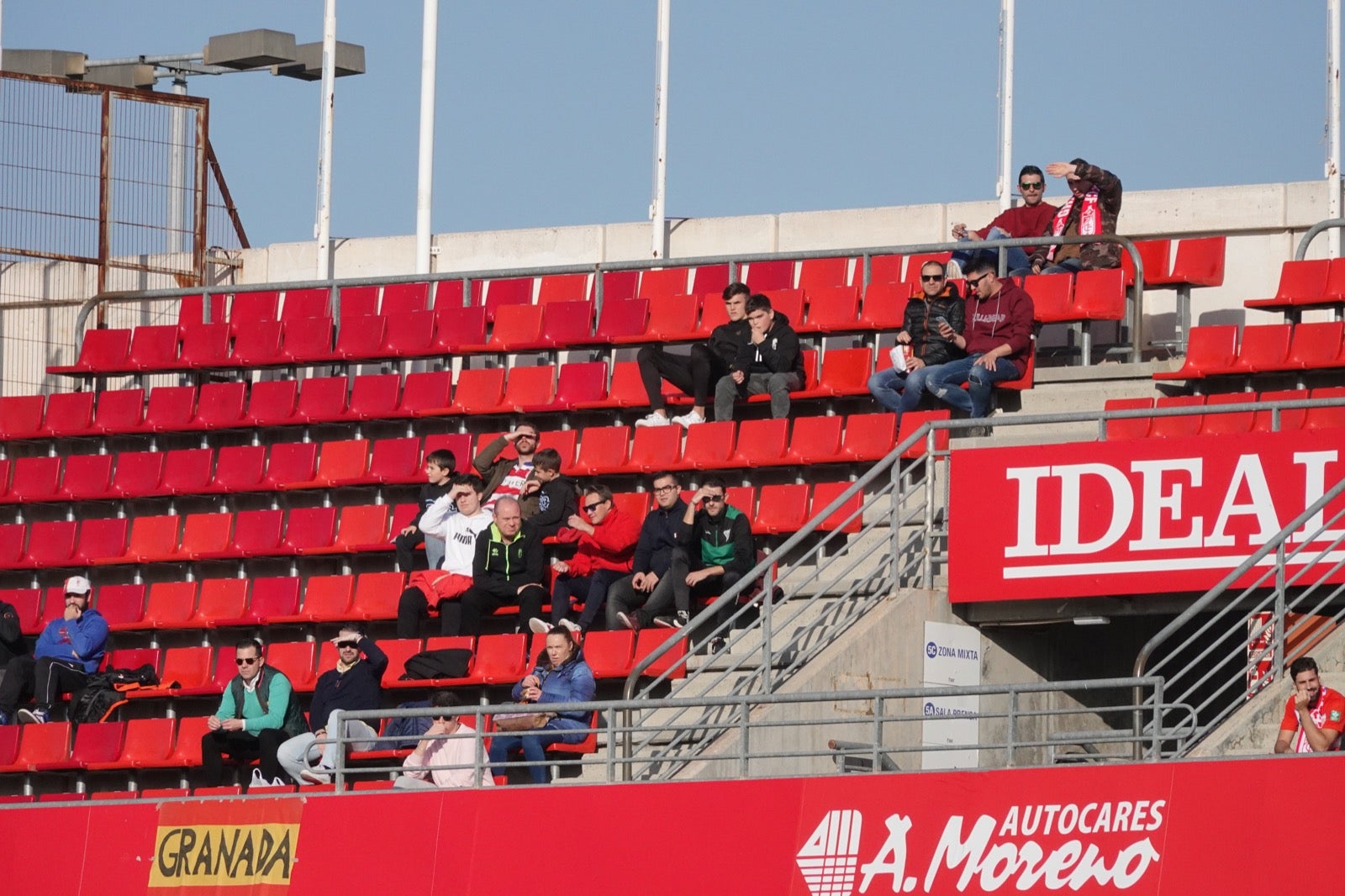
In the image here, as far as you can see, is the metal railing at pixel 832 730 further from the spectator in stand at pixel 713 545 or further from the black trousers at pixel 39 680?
the black trousers at pixel 39 680

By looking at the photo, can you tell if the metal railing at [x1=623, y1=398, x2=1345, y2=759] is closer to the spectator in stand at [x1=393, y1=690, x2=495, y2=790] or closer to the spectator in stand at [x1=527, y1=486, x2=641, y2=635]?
the spectator in stand at [x1=527, y1=486, x2=641, y2=635]

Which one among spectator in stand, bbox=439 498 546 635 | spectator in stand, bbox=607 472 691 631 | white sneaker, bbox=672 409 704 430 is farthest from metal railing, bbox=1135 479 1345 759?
spectator in stand, bbox=439 498 546 635

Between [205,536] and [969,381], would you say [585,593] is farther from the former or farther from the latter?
[205,536]

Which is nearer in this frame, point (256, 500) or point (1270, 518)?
point (1270, 518)

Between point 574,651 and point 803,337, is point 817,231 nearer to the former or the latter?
point 803,337

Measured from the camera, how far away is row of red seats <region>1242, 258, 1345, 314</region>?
14.6 metres

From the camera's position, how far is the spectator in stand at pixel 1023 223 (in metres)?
16.0

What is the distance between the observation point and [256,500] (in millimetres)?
18000

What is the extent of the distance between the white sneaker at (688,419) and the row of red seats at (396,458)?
5 centimetres

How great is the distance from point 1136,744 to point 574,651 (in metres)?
3.09

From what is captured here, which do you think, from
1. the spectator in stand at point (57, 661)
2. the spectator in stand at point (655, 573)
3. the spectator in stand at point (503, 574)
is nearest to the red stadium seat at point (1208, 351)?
the spectator in stand at point (655, 573)

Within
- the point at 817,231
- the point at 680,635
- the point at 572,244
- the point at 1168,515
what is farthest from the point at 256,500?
the point at 1168,515

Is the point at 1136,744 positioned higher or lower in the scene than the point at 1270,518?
lower

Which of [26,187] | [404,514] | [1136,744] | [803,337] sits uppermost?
[26,187]
